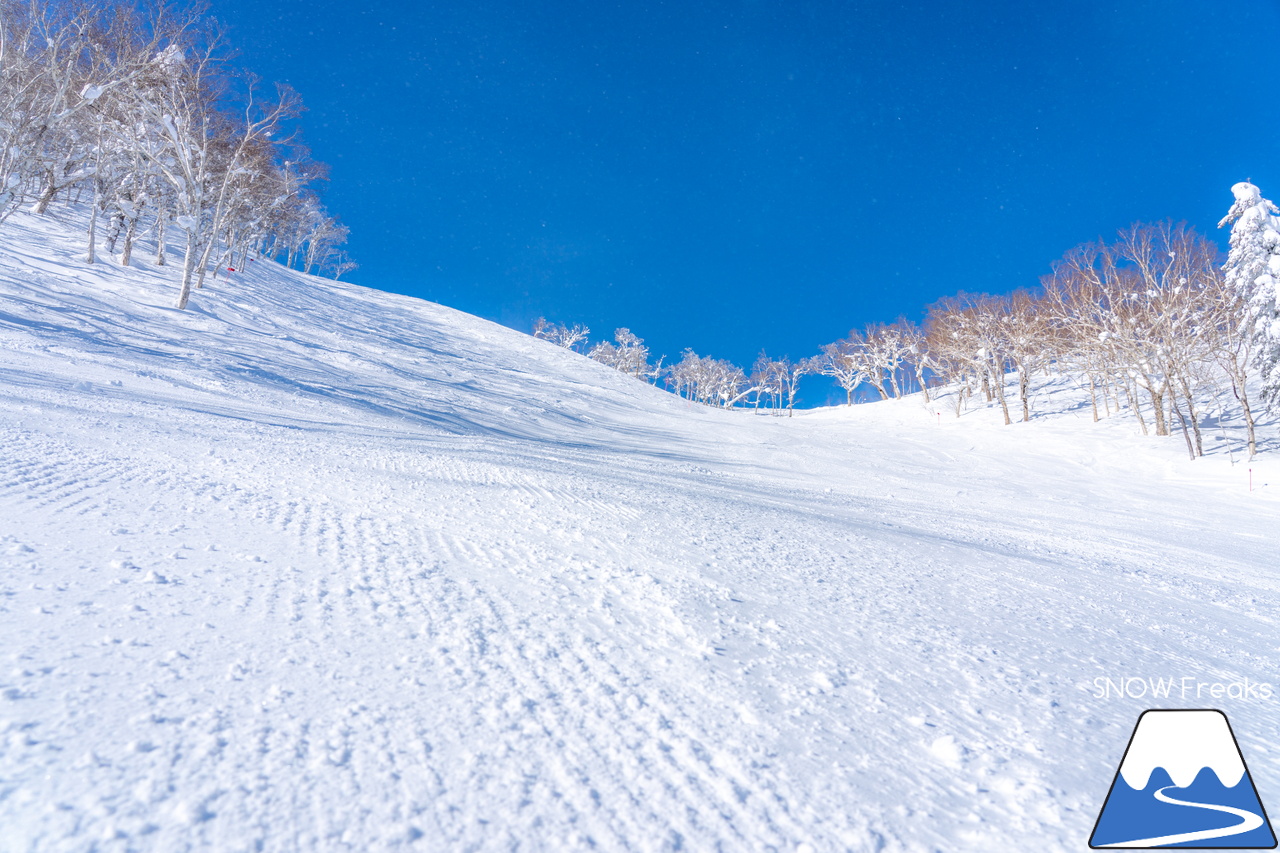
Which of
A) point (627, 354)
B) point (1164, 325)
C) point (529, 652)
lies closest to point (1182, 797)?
point (529, 652)

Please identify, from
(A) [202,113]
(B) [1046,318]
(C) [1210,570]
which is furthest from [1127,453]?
(A) [202,113]

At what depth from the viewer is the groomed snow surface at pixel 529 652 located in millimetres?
1240

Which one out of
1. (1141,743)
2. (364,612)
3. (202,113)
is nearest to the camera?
(1141,743)

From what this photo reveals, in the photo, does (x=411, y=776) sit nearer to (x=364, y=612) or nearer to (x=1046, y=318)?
(x=364, y=612)

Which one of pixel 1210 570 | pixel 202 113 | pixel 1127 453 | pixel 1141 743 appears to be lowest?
pixel 1141 743

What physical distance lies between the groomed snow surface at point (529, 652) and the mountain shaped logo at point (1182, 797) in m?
0.06

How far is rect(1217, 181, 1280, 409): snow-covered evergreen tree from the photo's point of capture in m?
18.4

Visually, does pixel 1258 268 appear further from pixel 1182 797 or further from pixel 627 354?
pixel 627 354

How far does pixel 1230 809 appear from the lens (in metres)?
1.56

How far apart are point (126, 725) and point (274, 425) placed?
617 centimetres

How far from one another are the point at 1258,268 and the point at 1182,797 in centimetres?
2769

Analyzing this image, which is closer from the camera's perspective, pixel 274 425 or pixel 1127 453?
pixel 274 425

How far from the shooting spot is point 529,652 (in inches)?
78.4

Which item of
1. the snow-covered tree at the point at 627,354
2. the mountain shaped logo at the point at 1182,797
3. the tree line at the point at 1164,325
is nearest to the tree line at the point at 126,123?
the mountain shaped logo at the point at 1182,797
